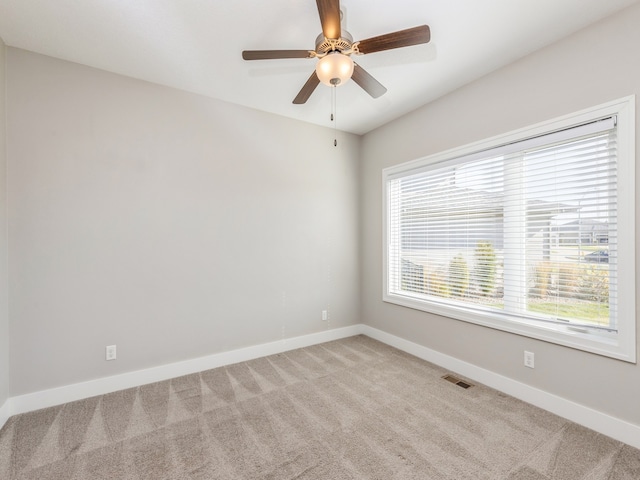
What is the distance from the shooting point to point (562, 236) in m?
2.19

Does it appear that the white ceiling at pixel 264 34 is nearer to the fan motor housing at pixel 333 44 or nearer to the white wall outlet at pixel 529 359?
the fan motor housing at pixel 333 44

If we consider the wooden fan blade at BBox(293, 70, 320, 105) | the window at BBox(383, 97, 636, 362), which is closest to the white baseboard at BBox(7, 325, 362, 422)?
the window at BBox(383, 97, 636, 362)

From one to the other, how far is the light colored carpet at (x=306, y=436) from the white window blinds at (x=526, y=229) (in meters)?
0.79

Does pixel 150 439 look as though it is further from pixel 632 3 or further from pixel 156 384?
pixel 632 3

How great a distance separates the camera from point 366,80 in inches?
79.3

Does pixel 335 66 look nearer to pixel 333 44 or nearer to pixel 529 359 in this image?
pixel 333 44

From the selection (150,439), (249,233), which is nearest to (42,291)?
(150,439)

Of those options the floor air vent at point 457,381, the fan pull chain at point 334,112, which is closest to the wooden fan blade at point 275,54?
the fan pull chain at point 334,112

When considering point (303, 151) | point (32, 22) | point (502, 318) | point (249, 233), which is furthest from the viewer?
point (303, 151)

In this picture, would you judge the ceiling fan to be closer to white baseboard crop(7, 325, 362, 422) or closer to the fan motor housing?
the fan motor housing

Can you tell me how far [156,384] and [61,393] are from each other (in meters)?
0.66

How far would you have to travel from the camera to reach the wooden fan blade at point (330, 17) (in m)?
1.48

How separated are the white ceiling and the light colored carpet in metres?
2.70

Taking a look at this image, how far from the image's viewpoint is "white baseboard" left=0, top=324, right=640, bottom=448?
1.96 m
